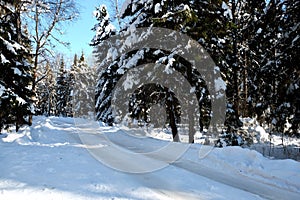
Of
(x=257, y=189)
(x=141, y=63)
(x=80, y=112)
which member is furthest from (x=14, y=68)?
(x=80, y=112)

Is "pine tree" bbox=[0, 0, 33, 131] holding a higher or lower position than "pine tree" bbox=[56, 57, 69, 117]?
lower

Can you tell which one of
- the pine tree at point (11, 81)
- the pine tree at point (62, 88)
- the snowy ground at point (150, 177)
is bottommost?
the snowy ground at point (150, 177)

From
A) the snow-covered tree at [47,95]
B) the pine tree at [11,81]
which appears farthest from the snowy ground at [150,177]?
the snow-covered tree at [47,95]

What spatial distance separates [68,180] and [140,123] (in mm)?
15566

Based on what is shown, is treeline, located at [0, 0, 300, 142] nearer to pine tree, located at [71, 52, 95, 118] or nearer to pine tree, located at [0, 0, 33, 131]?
pine tree, located at [0, 0, 33, 131]

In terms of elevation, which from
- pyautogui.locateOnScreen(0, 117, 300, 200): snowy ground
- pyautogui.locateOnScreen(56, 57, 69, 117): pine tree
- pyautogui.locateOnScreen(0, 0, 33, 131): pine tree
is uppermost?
pyautogui.locateOnScreen(56, 57, 69, 117): pine tree

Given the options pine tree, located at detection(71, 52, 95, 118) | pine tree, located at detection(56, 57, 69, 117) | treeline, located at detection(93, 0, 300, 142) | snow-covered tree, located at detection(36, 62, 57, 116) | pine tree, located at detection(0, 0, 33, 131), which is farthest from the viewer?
pine tree, located at detection(56, 57, 69, 117)

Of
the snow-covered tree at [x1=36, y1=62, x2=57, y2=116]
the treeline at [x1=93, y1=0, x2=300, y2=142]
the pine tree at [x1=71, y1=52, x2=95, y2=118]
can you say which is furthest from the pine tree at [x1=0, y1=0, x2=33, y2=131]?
the snow-covered tree at [x1=36, y1=62, x2=57, y2=116]

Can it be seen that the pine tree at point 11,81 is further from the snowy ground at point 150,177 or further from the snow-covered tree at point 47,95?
the snow-covered tree at point 47,95

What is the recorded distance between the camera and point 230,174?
6.23m

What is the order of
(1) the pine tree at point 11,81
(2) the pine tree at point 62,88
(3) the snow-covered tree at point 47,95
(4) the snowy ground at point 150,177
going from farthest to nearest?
1. (2) the pine tree at point 62,88
2. (3) the snow-covered tree at point 47,95
3. (1) the pine tree at point 11,81
4. (4) the snowy ground at point 150,177

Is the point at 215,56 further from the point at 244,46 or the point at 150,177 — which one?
the point at 150,177

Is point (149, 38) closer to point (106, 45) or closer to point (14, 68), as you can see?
point (14, 68)

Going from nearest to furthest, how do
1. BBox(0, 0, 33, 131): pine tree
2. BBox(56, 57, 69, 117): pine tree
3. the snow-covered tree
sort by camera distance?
BBox(0, 0, 33, 131): pine tree
the snow-covered tree
BBox(56, 57, 69, 117): pine tree
